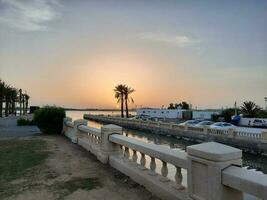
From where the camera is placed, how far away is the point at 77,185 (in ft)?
23.4

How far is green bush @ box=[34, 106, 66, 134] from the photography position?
71.7ft

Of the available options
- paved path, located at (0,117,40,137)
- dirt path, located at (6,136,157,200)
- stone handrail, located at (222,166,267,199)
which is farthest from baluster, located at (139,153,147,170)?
paved path, located at (0,117,40,137)

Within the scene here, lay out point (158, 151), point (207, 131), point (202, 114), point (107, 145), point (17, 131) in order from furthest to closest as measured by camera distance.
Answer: point (202, 114)
point (207, 131)
point (17, 131)
point (107, 145)
point (158, 151)

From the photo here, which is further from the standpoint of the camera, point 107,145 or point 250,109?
point 250,109

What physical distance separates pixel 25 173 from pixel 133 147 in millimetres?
3029

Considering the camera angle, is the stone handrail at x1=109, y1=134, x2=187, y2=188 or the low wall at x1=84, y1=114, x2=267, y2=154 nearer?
the stone handrail at x1=109, y1=134, x2=187, y2=188

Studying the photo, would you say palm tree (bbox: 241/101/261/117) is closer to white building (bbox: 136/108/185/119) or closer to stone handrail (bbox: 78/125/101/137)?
white building (bbox: 136/108/185/119)

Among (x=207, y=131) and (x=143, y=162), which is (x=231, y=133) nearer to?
(x=207, y=131)

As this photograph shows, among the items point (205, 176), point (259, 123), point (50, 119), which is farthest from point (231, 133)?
point (205, 176)

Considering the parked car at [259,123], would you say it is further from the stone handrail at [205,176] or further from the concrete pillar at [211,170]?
the concrete pillar at [211,170]

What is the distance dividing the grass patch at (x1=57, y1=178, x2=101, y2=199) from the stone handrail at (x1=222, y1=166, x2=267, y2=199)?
11.6ft

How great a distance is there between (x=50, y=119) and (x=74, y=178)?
1473 cm

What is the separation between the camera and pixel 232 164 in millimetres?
4262

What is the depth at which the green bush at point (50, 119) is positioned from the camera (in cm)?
2186
